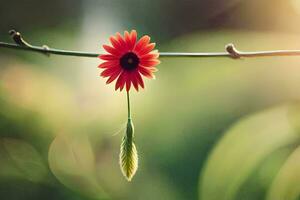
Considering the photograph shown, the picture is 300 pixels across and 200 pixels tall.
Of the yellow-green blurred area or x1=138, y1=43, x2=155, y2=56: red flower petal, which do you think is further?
the yellow-green blurred area

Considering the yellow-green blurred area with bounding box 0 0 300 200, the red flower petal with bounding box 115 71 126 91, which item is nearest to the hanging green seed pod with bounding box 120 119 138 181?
the red flower petal with bounding box 115 71 126 91

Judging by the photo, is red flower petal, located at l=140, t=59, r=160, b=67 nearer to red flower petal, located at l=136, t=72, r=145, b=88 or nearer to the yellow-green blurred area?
red flower petal, located at l=136, t=72, r=145, b=88

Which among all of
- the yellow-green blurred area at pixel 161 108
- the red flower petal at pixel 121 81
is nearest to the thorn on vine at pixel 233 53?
the red flower petal at pixel 121 81

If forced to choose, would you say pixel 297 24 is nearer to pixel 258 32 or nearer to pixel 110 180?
pixel 258 32

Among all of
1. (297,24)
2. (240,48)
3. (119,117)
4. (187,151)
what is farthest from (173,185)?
→ (297,24)

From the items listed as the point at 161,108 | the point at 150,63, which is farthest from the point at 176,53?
the point at 161,108

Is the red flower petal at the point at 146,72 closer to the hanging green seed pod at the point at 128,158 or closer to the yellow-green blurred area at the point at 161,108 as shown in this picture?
the hanging green seed pod at the point at 128,158

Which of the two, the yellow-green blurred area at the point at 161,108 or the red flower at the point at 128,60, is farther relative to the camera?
the yellow-green blurred area at the point at 161,108
